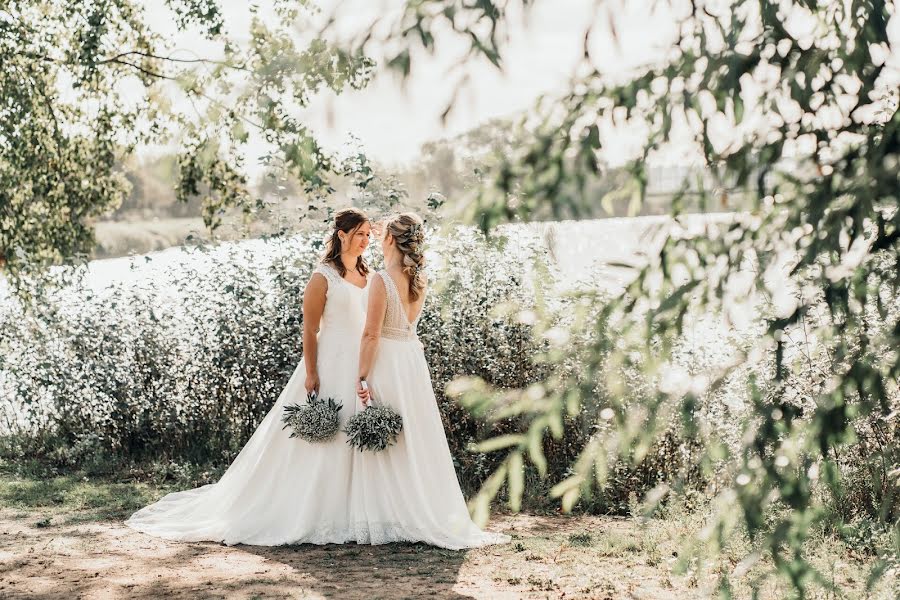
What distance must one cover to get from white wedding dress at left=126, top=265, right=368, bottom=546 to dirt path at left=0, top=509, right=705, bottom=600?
17 centimetres

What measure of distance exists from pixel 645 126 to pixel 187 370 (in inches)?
294

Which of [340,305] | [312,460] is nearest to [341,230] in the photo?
[340,305]

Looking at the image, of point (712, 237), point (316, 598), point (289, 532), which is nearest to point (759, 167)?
point (712, 237)

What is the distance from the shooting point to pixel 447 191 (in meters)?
8.84

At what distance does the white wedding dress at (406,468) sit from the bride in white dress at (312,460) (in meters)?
0.14

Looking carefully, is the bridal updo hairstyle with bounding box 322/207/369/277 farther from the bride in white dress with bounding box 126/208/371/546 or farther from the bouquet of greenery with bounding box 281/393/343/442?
the bouquet of greenery with bounding box 281/393/343/442

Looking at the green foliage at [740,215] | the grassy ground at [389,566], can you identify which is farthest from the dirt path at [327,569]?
the green foliage at [740,215]

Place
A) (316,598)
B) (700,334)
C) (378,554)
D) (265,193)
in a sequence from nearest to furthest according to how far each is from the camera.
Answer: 1. (316,598)
2. (378,554)
3. (700,334)
4. (265,193)

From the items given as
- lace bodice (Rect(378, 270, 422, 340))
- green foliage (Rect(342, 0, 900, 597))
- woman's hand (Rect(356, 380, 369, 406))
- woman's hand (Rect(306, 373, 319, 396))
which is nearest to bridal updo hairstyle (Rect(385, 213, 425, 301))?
lace bodice (Rect(378, 270, 422, 340))

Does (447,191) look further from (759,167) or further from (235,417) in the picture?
(759,167)

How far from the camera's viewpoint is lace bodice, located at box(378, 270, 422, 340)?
6.35 m

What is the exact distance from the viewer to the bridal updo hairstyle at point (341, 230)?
662cm

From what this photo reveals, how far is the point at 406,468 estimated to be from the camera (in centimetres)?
657

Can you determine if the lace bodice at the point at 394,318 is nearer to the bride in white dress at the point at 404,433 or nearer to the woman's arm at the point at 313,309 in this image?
the bride in white dress at the point at 404,433
